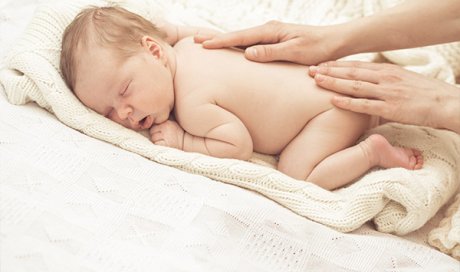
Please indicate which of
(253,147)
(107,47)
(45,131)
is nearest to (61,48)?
(107,47)

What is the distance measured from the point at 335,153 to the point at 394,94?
20 cm

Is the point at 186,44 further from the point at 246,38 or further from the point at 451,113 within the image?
the point at 451,113

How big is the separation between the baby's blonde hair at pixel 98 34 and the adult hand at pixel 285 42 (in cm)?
21

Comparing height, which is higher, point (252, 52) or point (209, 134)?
point (252, 52)

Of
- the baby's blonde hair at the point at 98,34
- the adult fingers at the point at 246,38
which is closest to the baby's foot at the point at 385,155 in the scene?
the adult fingers at the point at 246,38

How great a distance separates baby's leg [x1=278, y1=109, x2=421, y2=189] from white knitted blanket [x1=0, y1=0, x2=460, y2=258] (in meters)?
0.04

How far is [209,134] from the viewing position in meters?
1.33

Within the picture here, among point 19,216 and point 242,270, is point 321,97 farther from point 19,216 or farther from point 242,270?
point 19,216

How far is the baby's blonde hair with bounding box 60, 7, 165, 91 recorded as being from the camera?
4.24 feet

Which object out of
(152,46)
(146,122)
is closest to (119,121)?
(146,122)

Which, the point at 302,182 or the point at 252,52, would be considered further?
the point at 252,52

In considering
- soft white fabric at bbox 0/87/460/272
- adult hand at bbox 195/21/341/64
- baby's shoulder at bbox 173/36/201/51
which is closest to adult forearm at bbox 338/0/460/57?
adult hand at bbox 195/21/341/64

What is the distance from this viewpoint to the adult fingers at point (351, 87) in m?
1.29

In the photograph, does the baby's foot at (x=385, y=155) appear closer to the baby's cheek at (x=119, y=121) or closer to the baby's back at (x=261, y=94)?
the baby's back at (x=261, y=94)
